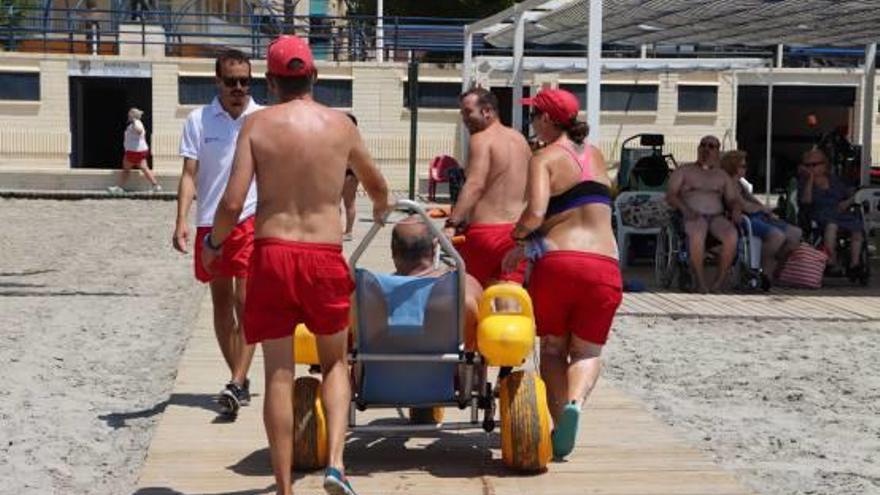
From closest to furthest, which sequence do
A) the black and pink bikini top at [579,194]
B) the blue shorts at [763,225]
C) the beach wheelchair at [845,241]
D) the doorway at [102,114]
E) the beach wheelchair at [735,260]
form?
the black and pink bikini top at [579,194], the beach wheelchair at [735,260], the blue shorts at [763,225], the beach wheelchair at [845,241], the doorway at [102,114]

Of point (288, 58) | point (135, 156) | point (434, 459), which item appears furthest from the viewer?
point (135, 156)

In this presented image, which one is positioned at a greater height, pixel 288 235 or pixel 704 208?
pixel 288 235

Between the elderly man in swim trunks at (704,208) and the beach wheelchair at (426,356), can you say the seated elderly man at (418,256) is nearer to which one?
the beach wheelchair at (426,356)

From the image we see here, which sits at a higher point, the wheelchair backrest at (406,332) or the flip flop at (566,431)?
the wheelchair backrest at (406,332)

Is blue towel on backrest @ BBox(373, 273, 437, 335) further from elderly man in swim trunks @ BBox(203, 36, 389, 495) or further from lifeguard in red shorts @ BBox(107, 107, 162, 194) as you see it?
lifeguard in red shorts @ BBox(107, 107, 162, 194)

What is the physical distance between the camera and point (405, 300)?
571 centimetres

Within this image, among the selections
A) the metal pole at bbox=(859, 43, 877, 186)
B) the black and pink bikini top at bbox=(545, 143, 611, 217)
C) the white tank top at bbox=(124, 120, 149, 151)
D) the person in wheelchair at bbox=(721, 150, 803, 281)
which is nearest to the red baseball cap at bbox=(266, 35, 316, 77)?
the black and pink bikini top at bbox=(545, 143, 611, 217)

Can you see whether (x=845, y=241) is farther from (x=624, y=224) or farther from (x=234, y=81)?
(x=234, y=81)

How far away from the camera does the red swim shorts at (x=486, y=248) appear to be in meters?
7.05

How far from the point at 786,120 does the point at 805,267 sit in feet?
70.1

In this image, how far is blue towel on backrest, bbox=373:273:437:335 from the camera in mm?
5695

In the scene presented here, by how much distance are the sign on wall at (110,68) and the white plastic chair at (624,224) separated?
1981 cm

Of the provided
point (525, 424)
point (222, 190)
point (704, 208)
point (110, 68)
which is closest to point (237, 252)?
point (222, 190)

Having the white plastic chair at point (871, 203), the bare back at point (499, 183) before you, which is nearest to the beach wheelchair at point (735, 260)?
the white plastic chair at point (871, 203)
